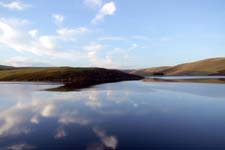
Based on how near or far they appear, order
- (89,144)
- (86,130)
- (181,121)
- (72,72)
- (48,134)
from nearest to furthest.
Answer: (89,144) < (48,134) < (86,130) < (181,121) < (72,72)

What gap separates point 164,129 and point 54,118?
Answer: 32.1 feet

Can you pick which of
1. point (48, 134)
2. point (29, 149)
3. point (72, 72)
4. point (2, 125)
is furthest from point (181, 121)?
point (72, 72)

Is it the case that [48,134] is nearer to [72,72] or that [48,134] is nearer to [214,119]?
[214,119]

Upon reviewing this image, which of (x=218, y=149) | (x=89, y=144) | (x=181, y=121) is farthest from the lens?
(x=181, y=121)

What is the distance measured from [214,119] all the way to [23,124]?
15848 mm

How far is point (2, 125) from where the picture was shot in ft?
66.3

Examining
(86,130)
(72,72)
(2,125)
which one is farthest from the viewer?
(72,72)

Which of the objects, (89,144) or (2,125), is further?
(2,125)

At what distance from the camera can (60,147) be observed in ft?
47.2

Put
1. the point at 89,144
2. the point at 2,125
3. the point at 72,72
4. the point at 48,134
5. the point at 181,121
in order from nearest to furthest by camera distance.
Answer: the point at 89,144 → the point at 48,134 → the point at 2,125 → the point at 181,121 → the point at 72,72

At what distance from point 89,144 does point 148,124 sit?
686cm

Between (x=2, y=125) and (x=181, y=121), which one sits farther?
(x=181, y=121)

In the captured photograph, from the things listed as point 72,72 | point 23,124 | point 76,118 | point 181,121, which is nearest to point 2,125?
point 23,124

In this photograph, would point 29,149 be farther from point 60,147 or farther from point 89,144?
point 89,144
